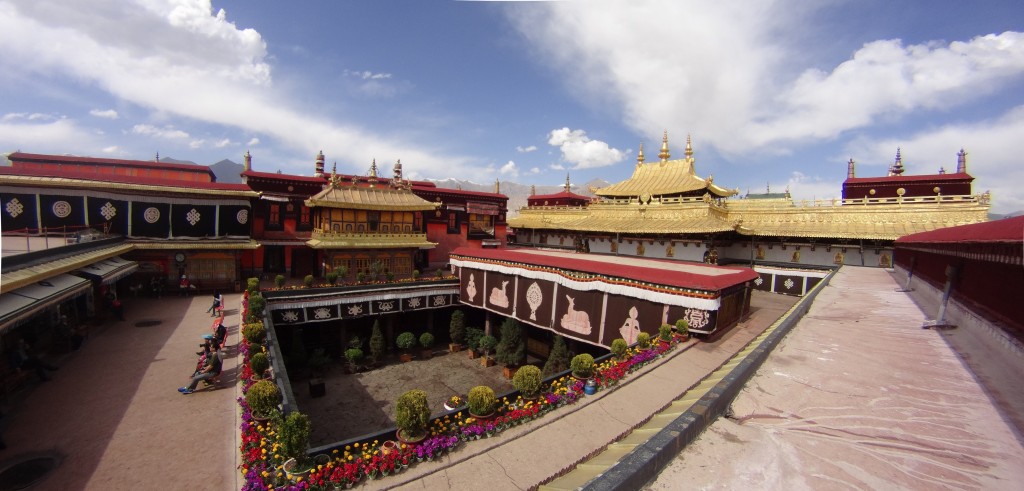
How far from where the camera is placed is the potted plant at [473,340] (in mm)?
23734

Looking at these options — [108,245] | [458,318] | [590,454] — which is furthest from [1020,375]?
[108,245]

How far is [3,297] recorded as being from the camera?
375 inches

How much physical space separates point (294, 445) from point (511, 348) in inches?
591

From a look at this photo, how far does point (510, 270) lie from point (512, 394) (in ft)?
35.5

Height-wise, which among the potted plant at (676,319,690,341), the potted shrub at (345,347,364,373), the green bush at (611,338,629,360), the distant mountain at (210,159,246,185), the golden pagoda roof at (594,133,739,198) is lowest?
the potted shrub at (345,347,364,373)

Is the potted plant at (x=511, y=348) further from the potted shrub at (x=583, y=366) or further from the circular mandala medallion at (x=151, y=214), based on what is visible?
the circular mandala medallion at (x=151, y=214)

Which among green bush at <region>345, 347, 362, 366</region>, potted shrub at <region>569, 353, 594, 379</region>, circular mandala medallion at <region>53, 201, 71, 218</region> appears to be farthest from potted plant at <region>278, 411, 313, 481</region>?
circular mandala medallion at <region>53, 201, 71, 218</region>

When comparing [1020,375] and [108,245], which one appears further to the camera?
[108,245]

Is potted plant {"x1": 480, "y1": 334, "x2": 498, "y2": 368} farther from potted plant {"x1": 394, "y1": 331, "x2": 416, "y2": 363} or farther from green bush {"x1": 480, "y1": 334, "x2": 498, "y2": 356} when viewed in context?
potted plant {"x1": 394, "y1": 331, "x2": 416, "y2": 363}

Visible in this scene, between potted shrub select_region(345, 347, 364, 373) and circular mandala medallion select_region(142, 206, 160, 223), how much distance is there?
13.4m

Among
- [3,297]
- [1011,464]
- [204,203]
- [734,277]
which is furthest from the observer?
[204,203]

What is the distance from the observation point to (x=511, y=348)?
2134 centimetres

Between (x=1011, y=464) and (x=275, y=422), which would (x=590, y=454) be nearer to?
(x=1011, y=464)

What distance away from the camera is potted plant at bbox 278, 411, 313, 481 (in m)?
6.99
